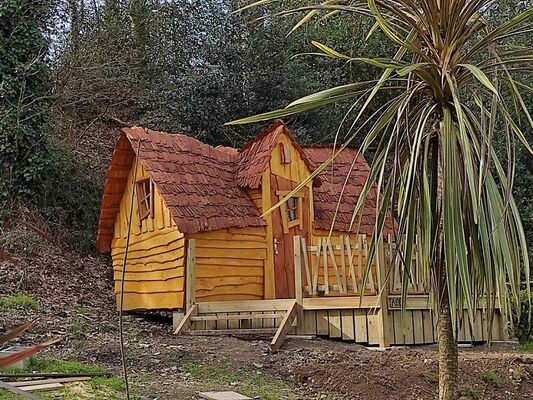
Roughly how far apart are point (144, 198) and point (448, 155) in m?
8.45

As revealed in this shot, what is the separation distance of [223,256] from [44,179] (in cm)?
538

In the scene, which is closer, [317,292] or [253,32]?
A: [317,292]

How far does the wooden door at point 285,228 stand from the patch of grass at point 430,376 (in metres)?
4.69

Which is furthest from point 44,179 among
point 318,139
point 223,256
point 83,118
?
point 318,139

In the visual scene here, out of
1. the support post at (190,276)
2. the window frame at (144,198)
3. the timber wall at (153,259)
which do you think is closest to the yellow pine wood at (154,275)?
the timber wall at (153,259)

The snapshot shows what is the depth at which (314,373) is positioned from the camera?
687 cm

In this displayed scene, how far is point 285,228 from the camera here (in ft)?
37.8

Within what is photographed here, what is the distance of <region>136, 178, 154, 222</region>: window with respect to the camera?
36.5ft

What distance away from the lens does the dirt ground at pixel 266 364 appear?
6.42m

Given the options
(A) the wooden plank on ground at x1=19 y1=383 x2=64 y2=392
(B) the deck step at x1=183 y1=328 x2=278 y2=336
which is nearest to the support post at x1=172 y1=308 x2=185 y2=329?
(B) the deck step at x1=183 y1=328 x2=278 y2=336

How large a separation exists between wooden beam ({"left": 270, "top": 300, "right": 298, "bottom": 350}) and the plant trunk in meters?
4.58

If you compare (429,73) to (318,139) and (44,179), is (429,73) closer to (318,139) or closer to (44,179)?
(44,179)

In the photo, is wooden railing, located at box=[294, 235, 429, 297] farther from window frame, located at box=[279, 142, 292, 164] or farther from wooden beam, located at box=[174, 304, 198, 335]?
window frame, located at box=[279, 142, 292, 164]

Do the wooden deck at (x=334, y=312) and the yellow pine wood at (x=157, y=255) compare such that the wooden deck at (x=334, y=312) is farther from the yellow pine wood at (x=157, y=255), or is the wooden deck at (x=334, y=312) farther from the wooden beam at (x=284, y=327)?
the yellow pine wood at (x=157, y=255)
